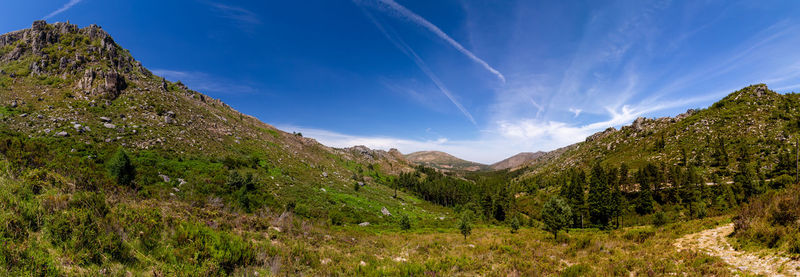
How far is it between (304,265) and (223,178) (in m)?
26.8

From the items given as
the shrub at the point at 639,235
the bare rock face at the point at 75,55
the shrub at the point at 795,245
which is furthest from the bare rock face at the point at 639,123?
the bare rock face at the point at 75,55

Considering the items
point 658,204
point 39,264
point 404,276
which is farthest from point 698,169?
point 39,264

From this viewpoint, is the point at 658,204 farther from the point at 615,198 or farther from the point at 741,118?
the point at 741,118

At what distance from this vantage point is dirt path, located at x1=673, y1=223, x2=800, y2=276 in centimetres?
848

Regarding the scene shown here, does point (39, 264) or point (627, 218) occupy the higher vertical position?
point (39, 264)

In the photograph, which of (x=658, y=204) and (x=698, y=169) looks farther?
(x=698, y=169)

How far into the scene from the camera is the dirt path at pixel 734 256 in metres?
8.48

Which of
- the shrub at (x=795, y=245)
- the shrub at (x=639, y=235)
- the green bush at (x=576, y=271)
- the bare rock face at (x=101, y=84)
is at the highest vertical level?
the bare rock face at (x=101, y=84)

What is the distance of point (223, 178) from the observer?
2906 cm

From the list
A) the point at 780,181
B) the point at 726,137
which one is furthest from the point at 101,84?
the point at 726,137

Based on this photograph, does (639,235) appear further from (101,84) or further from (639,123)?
(639,123)

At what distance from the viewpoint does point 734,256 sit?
34.6 feet

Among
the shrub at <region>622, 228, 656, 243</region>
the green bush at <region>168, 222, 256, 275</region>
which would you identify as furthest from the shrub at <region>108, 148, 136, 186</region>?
the shrub at <region>622, 228, 656, 243</region>

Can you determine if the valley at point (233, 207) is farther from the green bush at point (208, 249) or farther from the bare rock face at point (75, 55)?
the bare rock face at point (75, 55)
